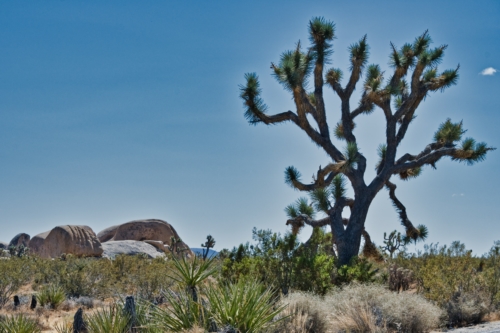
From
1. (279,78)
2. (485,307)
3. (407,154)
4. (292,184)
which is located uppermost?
(279,78)

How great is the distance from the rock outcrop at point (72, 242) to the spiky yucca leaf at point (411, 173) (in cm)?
2432

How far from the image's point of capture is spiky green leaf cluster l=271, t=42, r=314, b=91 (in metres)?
13.8

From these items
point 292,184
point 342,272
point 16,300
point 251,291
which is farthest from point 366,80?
point 16,300

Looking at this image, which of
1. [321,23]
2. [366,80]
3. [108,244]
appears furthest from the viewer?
[108,244]

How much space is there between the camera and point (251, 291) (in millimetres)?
6434

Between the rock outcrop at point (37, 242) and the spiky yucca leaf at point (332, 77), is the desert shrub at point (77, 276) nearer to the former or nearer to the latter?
the spiky yucca leaf at point (332, 77)

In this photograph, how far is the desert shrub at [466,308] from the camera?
970 centimetres

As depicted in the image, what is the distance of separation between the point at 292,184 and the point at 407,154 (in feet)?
12.6

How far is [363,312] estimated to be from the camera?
8.00 m

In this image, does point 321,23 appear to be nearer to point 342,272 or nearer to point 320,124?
point 320,124

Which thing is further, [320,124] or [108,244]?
[108,244]

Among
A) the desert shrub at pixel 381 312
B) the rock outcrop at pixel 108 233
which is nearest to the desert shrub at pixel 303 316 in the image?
the desert shrub at pixel 381 312

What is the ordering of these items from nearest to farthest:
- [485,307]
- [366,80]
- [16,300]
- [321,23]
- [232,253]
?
1. [485,307]
2. [232,253]
3. [16,300]
4. [321,23]
5. [366,80]

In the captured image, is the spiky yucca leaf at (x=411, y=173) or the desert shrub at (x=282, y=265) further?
the spiky yucca leaf at (x=411, y=173)
